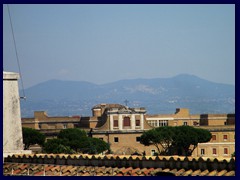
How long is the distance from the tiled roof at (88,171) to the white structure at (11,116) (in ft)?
7.45

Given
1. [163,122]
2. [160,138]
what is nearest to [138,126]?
[163,122]

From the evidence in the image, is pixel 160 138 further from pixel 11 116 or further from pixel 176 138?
pixel 11 116

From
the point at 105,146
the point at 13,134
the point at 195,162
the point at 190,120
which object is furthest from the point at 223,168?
the point at 190,120

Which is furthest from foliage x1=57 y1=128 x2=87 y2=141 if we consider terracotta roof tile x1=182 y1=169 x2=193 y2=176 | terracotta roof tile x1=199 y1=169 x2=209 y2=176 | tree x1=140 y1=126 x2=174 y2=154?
terracotta roof tile x1=199 y1=169 x2=209 y2=176

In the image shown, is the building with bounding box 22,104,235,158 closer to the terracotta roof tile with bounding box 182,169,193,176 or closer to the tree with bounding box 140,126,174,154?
the tree with bounding box 140,126,174,154

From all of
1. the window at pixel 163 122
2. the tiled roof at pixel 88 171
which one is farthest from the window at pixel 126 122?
the tiled roof at pixel 88 171

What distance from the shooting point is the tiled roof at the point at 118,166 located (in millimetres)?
23284

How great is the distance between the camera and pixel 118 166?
25.6 metres

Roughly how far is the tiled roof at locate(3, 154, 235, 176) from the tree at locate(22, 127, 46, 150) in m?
→ 74.5

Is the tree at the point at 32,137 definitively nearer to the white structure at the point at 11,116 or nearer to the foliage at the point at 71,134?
the foliage at the point at 71,134

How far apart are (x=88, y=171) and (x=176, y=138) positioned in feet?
256

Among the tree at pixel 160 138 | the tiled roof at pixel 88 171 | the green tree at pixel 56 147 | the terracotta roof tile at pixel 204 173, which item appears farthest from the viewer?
the tree at pixel 160 138

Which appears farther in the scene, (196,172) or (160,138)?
(160,138)

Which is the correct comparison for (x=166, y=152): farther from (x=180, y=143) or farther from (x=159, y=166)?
(x=159, y=166)
